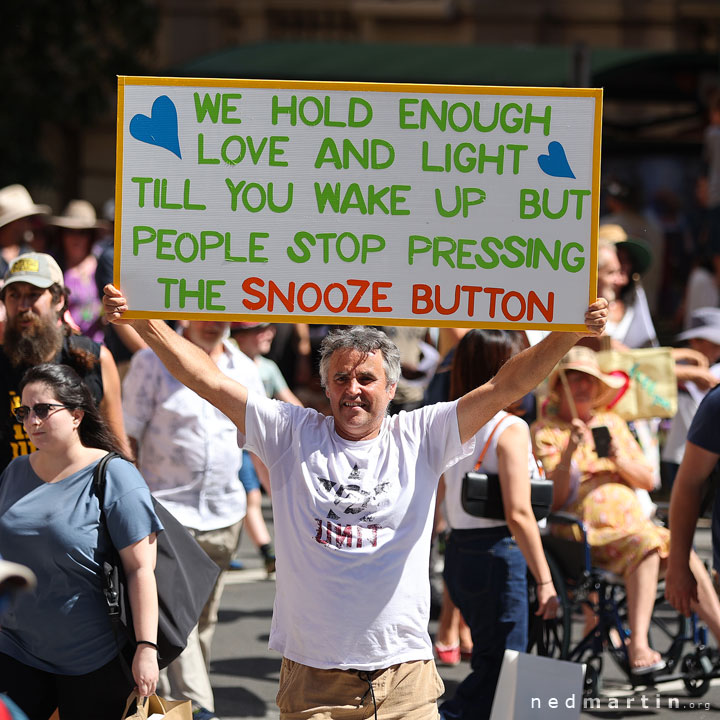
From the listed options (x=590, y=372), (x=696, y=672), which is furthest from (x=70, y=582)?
(x=696, y=672)

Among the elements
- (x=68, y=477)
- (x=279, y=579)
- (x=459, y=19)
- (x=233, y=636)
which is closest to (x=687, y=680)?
(x=233, y=636)

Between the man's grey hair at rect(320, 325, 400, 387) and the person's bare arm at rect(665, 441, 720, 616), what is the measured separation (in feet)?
3.83

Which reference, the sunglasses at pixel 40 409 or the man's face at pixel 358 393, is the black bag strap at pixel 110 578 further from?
the man's face at pixel 358 393

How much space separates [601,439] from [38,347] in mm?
2612

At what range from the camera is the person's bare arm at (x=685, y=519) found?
15.3ft

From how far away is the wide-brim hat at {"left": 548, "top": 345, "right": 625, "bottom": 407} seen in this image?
632 cm

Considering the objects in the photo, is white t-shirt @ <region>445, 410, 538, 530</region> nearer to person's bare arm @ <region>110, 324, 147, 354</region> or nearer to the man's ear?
the man's ear

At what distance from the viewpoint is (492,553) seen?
5301 millimetres

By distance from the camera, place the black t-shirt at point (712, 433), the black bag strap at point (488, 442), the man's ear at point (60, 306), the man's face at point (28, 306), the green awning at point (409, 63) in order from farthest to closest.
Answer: the green awning at point (409, 63) → the man's ear at point (60, 306) → the man's face at point (28, 306) → the black bag strap at point (488, 442) → the black t-shirt at point (712, 433)

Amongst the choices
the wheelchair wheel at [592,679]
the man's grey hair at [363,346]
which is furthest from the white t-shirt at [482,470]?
the wheelchair wheel at [592,679]

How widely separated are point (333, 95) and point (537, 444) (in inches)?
102

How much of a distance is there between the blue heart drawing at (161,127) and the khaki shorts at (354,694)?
162cm

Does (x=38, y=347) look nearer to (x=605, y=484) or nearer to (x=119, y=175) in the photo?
(x=119, y=175)

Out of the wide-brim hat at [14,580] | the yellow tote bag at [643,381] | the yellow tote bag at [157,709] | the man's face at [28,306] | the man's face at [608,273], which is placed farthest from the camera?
the man's face at [608,273]
